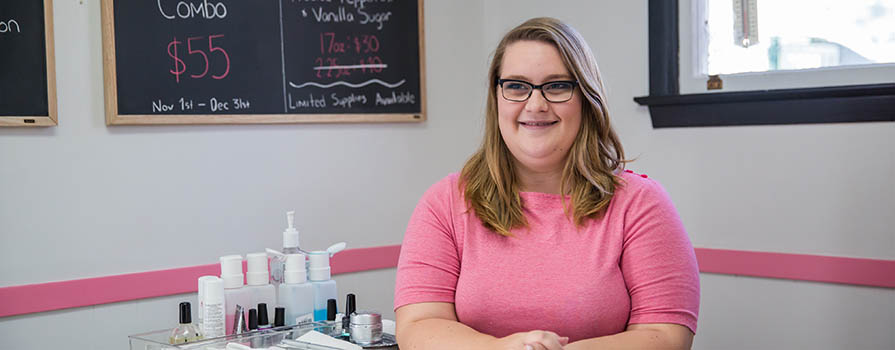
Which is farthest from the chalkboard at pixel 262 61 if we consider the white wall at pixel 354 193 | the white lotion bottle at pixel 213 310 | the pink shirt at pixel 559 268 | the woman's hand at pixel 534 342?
the woman's hand at pixel 534 342

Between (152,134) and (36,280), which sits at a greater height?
(152,134)

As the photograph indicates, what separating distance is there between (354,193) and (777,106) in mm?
1255

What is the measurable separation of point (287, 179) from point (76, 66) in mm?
645

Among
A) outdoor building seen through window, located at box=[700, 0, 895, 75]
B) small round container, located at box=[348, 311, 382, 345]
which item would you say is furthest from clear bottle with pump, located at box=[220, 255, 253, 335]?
outdoor building seen through window, located at box=[700, 0, 895, 75]

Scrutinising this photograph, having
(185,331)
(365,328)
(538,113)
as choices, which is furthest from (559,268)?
(185,331)

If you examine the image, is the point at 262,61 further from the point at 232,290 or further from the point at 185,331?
the point at 185,331

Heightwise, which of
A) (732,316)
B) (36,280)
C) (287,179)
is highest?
(287,179)

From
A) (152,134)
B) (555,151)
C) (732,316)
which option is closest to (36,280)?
(152,134)

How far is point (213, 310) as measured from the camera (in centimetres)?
160

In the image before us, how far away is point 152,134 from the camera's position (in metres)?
2.10

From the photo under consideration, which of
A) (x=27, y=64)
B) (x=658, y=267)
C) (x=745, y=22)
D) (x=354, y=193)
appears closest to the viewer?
(x=658, y=267)

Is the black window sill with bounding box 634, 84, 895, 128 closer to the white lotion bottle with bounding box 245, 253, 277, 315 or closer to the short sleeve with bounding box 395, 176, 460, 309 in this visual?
the short sleeve with bounding box 395, 176, 460, 309

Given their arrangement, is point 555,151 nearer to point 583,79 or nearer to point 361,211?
point 583,79

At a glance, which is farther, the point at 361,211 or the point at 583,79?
the point at 361,211
